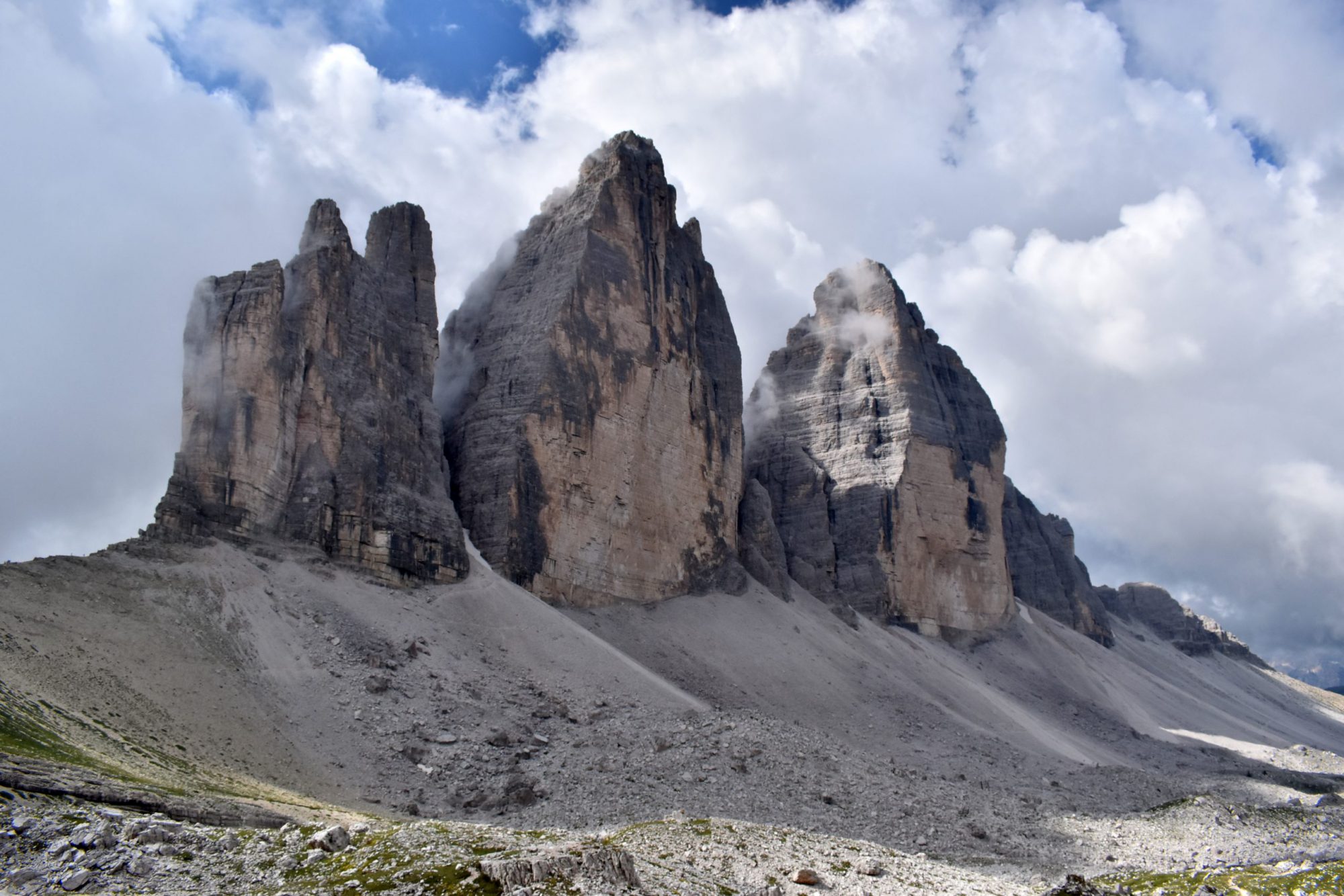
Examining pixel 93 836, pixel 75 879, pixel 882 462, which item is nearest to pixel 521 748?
pixel 93 836

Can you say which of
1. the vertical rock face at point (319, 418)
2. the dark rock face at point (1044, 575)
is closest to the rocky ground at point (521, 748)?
the vertical rock face at point (319, 418)

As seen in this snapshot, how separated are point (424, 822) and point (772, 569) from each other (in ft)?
152

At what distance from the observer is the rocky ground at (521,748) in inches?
997

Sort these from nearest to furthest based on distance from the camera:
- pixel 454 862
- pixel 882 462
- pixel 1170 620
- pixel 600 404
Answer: pixel 454 862
pixel 600 404
pixel 882 462
pixel 1170 620

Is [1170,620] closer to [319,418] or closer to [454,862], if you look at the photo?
[319,418]

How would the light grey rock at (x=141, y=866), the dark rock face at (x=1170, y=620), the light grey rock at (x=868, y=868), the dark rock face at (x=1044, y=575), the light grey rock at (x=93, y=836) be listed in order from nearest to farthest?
the light grey rock at (x=141, y=866) → the light grey rock at (x=93, y=836) → the light grey rock at (x=868, y=868) → the dark rock face at (x=1044, y=575) → the dark rock face at (x=1170, y=620)

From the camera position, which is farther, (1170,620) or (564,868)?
(1170,620)

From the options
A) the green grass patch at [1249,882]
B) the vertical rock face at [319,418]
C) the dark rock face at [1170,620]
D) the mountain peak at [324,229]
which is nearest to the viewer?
the green grass patch at [1249,882]

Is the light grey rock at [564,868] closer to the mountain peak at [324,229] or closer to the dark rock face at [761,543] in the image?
the mountain peak at [324,229]

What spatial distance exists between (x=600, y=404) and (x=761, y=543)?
1579 cm

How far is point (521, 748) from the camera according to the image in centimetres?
3675

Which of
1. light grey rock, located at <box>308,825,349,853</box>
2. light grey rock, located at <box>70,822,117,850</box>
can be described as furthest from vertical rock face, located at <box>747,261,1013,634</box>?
light grey rock, located at <box>70,822,117,850</box>

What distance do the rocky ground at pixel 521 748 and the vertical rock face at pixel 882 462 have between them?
20029 mm

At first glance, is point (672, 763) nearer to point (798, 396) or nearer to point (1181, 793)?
point (1181, 793)
